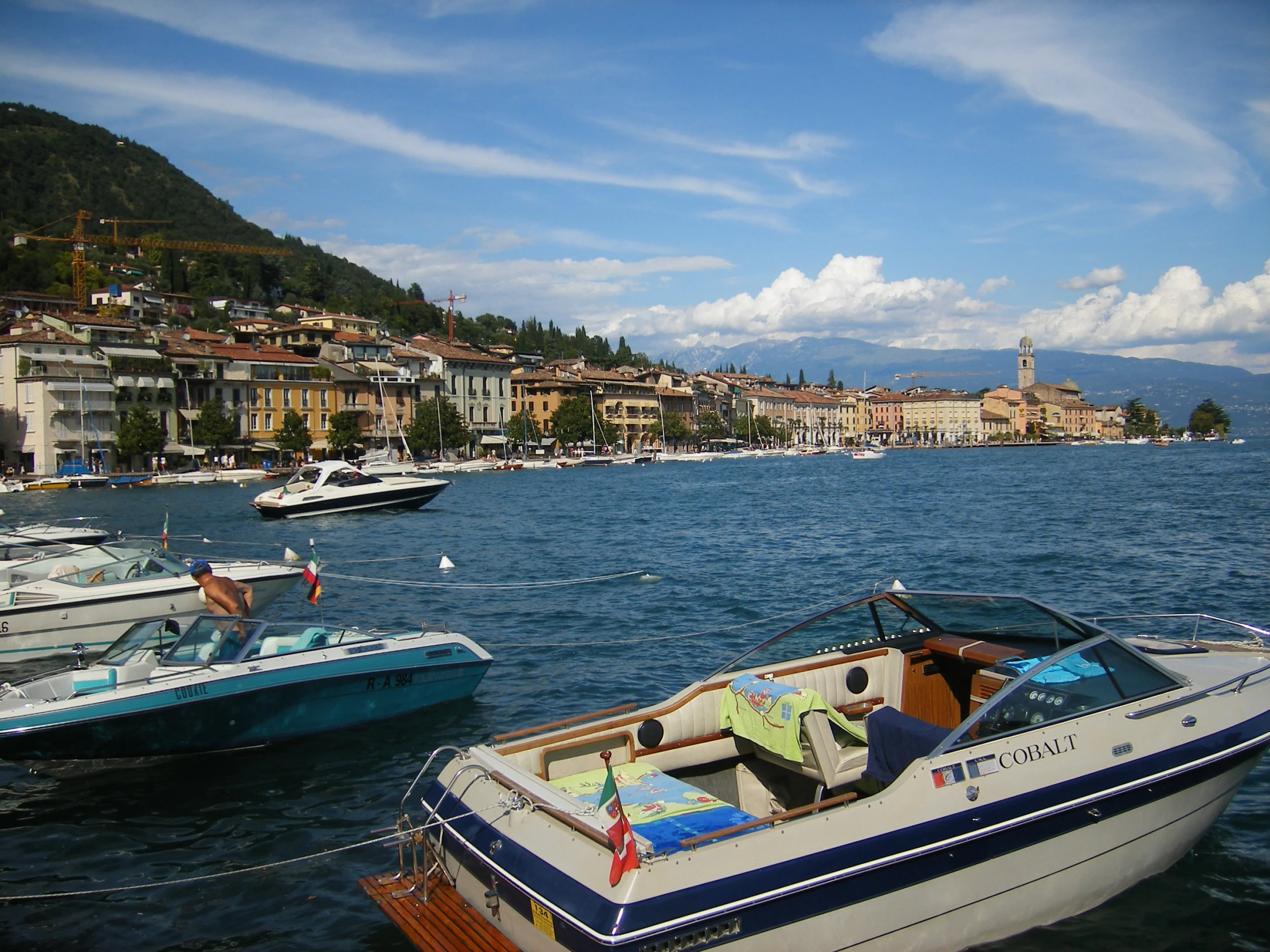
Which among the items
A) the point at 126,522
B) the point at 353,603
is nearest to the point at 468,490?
the point at 126,522

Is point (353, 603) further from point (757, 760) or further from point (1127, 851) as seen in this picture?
point (1127, 851)

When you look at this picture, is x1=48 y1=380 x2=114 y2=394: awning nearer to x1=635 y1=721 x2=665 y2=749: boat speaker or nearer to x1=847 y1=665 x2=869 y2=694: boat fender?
x1=635 y1=721 x2=665 y2=749: boat speaker

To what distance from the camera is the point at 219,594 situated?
40.3 feet

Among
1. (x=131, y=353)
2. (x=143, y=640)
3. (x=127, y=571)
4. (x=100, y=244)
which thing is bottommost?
(x=127, y=571)

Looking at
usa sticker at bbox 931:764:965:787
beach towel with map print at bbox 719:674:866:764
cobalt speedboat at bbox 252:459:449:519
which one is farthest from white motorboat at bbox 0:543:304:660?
cobalt speedboat at bbox 252:459:449:519

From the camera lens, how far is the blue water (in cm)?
723

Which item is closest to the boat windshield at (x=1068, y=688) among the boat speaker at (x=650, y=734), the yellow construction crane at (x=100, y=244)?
the boat speaker at (x=650, y=734)

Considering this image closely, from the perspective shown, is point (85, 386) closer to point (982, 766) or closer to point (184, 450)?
point (184, 450)

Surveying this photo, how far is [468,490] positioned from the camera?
64.0 meters

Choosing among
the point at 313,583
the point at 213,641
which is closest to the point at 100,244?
the point at 313,583

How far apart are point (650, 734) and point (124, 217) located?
195082 millimetres

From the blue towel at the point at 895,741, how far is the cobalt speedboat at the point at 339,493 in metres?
37.3

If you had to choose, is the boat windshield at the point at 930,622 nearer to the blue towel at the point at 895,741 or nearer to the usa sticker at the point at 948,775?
the blue towel at the point at 895,741

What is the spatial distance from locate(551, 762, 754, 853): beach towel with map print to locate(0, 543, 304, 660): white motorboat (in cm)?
1063
